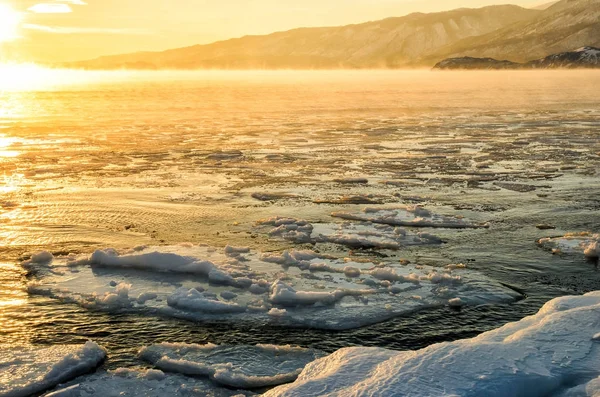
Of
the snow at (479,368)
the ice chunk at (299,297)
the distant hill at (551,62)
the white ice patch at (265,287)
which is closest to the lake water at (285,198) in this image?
the white ice patch at (265,287)

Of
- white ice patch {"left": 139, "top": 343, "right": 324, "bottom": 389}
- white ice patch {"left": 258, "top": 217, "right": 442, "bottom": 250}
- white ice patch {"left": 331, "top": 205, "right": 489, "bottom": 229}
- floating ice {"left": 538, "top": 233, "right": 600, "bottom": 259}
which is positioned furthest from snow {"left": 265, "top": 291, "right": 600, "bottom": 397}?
white ice patch {"left": 331, "top": 205, "right": 489, "bottom": 229}

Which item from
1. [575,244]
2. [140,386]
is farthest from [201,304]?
[575,244]

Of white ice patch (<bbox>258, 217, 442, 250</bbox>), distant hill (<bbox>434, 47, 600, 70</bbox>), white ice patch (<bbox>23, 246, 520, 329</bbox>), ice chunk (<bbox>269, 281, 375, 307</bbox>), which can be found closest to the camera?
white ice patch (<bbox>23, 246, 520, 329</bbox>)

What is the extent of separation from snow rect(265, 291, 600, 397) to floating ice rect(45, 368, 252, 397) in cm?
81

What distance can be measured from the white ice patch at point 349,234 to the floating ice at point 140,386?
5110mm

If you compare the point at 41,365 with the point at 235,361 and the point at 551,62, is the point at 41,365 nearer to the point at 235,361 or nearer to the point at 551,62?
the point at 235,361

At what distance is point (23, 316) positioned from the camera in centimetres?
780

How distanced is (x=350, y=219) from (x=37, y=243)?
5.85m

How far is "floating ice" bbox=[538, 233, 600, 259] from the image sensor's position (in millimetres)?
10031

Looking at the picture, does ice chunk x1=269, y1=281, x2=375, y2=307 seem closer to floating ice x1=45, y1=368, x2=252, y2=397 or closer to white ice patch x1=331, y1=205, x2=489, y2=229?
floating ice x1=45, y1=368, x2=252, y2=397

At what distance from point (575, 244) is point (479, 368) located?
5631 millimetres

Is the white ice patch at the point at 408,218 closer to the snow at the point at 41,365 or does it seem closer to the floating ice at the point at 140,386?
the floating ice at the point at 140,386

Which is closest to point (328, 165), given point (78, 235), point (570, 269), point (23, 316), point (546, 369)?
point (78, 235)

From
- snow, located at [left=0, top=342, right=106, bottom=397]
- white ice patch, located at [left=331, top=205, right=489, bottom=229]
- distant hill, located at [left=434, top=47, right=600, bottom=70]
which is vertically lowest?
snow, located at [left=0, top=342, right=106, bottom=397]
